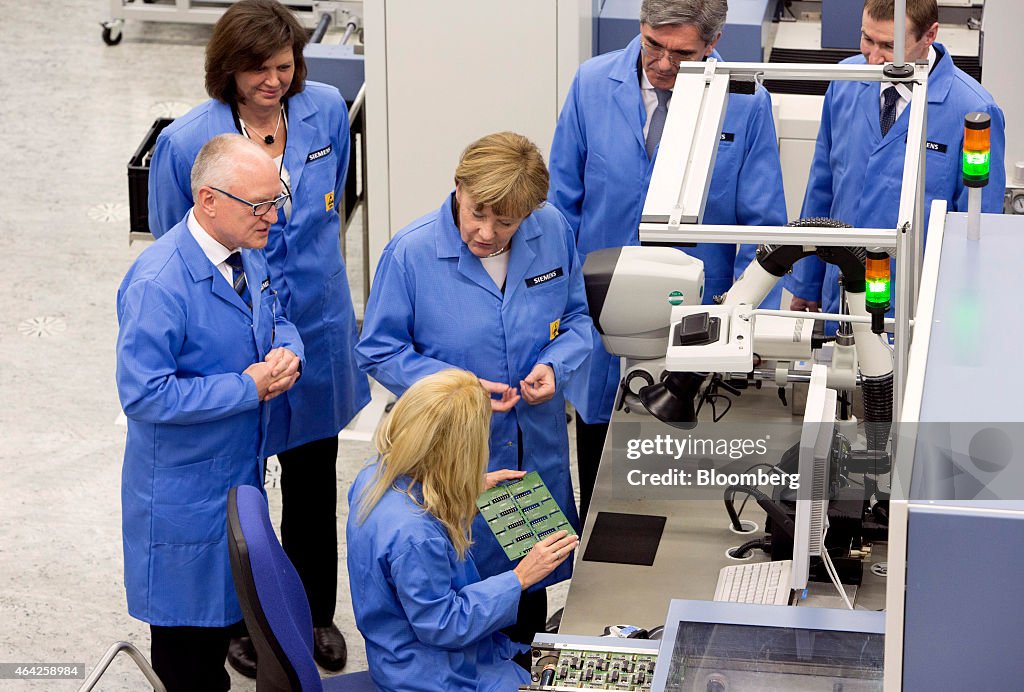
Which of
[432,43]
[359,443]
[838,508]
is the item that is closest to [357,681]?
[838,508]

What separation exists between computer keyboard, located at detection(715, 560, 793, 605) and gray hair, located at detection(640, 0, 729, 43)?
1.27 m

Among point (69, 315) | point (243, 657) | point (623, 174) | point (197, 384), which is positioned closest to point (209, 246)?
point (197, 384)

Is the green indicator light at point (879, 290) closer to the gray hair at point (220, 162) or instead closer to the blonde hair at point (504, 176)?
the blonde hair at point (504, 176)

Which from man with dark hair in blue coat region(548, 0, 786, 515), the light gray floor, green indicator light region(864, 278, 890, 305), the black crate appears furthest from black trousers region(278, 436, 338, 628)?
green indicator light region(864, 278, 890, 305)

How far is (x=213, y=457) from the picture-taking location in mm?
2834

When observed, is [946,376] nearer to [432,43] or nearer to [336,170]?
[336,170]

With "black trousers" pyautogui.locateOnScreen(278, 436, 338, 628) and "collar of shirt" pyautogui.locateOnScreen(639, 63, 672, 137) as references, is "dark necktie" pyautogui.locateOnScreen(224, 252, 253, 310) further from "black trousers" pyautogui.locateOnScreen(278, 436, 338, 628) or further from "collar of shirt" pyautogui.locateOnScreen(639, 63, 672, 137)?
"collar of shirt" pyautogui.locateOnScreen(639, 63, 672, 137)

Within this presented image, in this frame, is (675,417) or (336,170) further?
(336,170)

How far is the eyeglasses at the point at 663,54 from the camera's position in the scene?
3.29 metres

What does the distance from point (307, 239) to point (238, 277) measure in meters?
0.56

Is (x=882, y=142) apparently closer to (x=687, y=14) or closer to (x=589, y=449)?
(x=687, y=14)

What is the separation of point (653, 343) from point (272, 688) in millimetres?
976

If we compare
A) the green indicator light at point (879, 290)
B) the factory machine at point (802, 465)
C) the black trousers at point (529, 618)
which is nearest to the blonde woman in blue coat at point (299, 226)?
the black trousers at point (529, 618)

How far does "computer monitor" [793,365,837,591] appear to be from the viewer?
7.97 feet
